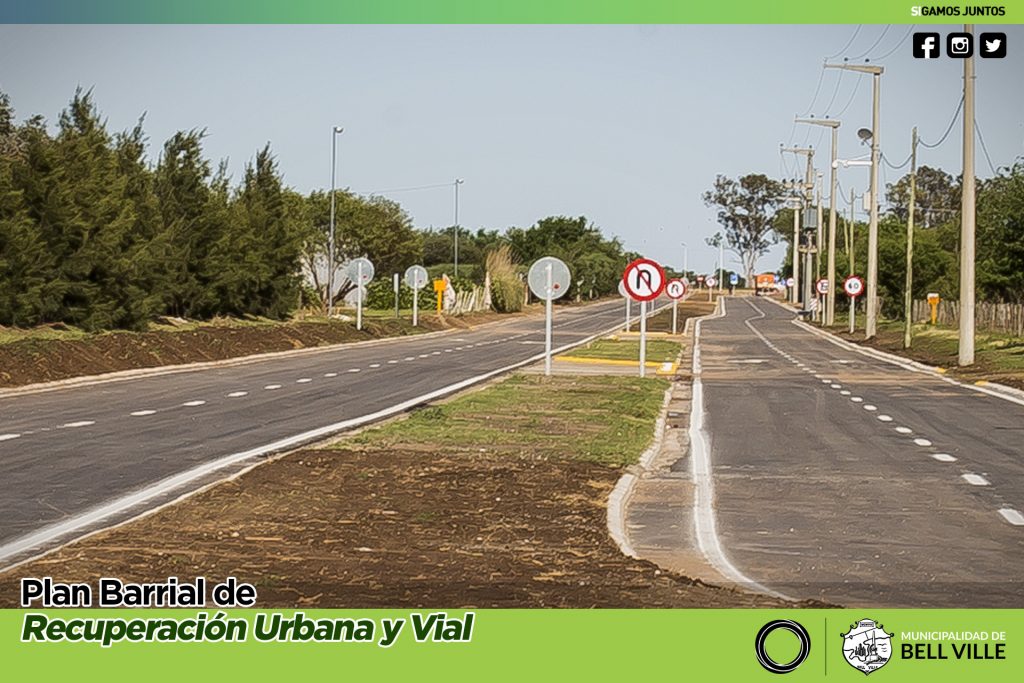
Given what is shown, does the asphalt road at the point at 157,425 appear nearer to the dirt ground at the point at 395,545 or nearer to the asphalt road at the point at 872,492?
the dirt ground at the point at 395,545

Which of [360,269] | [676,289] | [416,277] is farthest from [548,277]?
[416,277]

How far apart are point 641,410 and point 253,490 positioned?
12006mm

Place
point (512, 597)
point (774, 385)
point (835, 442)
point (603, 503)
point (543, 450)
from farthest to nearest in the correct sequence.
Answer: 1. point (774, 385)
2. point (835, 442)
3. point (543, 450)
4. point (603, 503)
5. point (512, 597)

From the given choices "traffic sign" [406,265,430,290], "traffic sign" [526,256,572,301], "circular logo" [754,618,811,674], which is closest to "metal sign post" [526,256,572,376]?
"traffic sign" [526,256,572,301]

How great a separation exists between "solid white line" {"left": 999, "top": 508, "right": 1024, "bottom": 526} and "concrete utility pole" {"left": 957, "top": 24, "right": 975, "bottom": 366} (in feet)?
92.5

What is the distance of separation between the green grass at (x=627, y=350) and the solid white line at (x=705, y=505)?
68.1 ft

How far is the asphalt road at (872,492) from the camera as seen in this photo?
10.3 metres

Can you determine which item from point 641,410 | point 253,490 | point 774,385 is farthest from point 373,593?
point 774,385

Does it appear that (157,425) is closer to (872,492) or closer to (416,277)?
(872,492)

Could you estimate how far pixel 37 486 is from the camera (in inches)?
556

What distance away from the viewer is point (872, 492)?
1511 centimetres

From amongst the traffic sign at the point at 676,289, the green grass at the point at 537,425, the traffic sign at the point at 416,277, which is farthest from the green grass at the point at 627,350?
the green grass at the point at 537,425

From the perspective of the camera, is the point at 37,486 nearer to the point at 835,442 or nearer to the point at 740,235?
the point at 835,442

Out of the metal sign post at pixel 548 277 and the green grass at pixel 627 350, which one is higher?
the metal sign post at pixel 548 277
